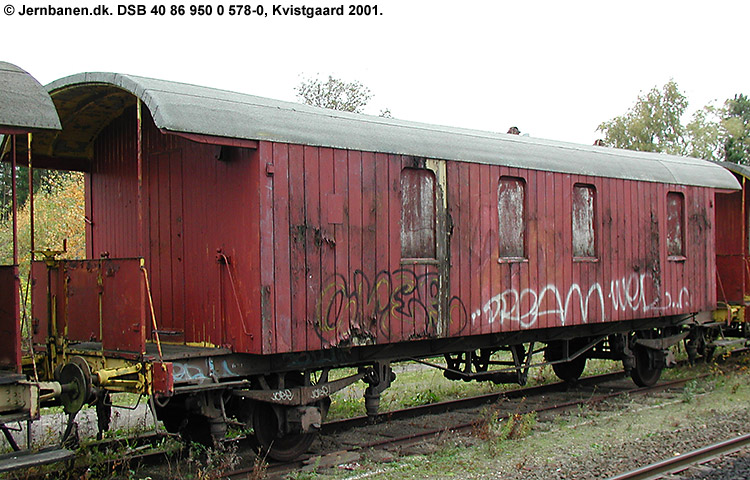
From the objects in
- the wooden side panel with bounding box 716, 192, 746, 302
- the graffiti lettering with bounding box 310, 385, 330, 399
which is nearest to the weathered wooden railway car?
the graffiti lettering with bounding box 310, 385, 330, 399

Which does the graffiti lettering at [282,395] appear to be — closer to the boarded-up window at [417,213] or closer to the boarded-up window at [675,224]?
the boarded-up window at [417,213]

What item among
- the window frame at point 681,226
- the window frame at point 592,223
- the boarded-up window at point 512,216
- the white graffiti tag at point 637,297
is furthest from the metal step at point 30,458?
the window frame at point 681,226

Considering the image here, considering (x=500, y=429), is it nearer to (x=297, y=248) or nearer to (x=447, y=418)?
(x=447, y=418)

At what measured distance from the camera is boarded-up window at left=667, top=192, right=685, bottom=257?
38.1 feet

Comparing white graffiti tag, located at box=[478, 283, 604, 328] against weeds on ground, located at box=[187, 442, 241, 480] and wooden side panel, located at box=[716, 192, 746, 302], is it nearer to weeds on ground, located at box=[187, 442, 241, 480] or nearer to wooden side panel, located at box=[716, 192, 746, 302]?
weeds on ground, located at box=[187, 442, 241, 480]

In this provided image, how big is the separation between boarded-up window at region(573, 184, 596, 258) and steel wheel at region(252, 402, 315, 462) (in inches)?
188

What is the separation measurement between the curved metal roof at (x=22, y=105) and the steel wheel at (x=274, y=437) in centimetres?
352

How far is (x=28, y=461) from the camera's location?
5.11m

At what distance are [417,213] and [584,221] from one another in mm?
3195

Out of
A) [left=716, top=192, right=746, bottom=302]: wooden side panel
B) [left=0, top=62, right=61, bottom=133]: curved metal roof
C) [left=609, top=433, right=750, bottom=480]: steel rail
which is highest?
[left=0, top=62, right=61, bottom=133]: curved metal roof

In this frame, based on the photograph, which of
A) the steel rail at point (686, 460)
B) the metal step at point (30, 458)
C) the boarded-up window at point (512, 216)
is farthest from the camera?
the boarded-up window at point (512, 216)

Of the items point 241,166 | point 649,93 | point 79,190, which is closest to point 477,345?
point 241,166

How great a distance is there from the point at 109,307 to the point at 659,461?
555 centimetres

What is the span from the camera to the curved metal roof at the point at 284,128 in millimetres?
6479
